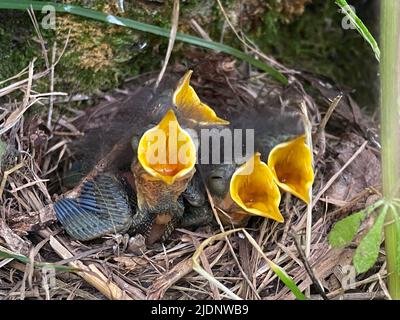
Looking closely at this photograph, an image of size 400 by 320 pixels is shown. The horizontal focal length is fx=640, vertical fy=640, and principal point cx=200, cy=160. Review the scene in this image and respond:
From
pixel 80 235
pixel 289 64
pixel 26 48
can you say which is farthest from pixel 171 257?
pixel 289 64

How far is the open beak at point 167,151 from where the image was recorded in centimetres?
143

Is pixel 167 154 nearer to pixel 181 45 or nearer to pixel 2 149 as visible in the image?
pixel 2 149

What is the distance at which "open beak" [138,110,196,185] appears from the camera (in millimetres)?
1426

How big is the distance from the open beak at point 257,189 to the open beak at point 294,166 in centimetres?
3

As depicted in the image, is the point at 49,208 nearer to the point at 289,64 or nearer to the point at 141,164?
the point at 141,164

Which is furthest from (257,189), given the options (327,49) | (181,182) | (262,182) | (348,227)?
(327,49)

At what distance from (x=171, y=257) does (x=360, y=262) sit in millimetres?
504

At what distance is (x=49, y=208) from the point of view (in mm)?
1576

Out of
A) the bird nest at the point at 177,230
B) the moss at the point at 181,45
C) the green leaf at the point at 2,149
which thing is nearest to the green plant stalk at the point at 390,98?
the bird nest at the point at 177,230

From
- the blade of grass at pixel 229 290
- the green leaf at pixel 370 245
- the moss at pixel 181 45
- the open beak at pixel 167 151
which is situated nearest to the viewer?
the green leaf at pixel 370 245

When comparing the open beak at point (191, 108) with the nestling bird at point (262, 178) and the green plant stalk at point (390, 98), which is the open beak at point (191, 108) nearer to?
the nestling bird at point (262, 178)

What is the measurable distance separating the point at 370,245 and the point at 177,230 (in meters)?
0.58

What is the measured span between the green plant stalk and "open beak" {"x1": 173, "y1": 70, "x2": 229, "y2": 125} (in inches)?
18.2

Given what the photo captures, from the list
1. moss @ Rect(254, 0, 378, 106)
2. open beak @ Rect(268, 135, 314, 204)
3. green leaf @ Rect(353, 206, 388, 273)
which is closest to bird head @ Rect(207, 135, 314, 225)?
open beak @ Rect(268, 135, 314, 204)
